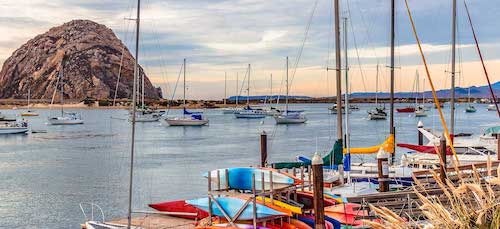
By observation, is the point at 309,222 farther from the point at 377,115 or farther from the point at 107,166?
the point at 377,115

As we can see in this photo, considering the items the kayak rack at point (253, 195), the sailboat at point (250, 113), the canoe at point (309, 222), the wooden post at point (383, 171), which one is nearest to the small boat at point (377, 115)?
the sailboat at point (250, 113)

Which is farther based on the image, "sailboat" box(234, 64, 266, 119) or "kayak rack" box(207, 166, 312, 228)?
"sailboat" box(234, 64, 266, 119)

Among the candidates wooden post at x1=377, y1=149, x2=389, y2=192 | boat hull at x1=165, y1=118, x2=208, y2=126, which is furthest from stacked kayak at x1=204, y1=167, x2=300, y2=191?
boat hull at x1=165, y1=118, x2=208, y2=126

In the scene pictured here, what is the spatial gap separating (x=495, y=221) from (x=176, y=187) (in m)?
31.7

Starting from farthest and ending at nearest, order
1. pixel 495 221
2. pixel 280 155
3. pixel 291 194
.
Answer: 1. pixel 280 155
2. pixel 291 194
3. pixel 495 221

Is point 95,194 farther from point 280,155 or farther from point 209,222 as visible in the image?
point 280,155

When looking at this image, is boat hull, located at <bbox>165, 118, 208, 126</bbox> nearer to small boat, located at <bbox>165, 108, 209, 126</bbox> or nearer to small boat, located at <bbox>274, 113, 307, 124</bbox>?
small boat, located at <bbox>165, 108, 209, 126</bbox>

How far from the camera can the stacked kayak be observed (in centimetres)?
1850

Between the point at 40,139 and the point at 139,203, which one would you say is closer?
the point at 139,203

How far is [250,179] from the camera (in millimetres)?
18875

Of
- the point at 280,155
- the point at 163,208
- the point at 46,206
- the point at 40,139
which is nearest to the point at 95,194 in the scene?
the point at 46,206

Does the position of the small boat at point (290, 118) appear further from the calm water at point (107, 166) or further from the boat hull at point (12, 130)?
the boat hull at point (12, 130)

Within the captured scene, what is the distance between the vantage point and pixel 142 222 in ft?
69.1

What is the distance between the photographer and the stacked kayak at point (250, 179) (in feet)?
60.7
